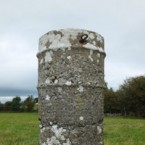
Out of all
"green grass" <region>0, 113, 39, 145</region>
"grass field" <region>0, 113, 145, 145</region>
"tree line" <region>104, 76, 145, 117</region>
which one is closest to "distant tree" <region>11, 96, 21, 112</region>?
"tree line" <region>104, 76, 145, 117</region>

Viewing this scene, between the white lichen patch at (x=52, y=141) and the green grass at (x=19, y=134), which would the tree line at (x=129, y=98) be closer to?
the green grass at (x=19, y=134)

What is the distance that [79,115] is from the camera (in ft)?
12.2

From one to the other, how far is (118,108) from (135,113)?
249 inches

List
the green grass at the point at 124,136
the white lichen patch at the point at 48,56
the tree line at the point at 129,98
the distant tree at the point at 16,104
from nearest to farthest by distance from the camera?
the white lichen patch at the point at 48,56 → the green grass at the point at 124,136 → the tree line at the point at 129,98 → the distant tree at the point at 16,104

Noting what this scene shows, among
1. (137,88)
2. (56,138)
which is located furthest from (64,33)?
(137,88)

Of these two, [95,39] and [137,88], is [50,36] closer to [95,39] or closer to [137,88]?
[95,39]

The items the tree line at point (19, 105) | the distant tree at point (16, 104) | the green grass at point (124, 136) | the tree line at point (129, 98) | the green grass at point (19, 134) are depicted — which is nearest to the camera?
the green grass at point (19, 134)

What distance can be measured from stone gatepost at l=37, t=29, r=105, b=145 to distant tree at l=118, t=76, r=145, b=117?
70.0m

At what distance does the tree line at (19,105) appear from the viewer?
11444cm

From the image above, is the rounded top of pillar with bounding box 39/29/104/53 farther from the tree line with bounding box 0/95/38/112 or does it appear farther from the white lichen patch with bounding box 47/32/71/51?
the tree line with bounding box 0/95/38/112

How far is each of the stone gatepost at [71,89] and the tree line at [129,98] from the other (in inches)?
2738

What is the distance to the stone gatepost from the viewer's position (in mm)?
3711

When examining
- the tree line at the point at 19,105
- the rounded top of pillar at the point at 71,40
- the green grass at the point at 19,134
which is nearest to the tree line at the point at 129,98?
the tree line at the point at 19,105

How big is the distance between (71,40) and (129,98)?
71.6m
